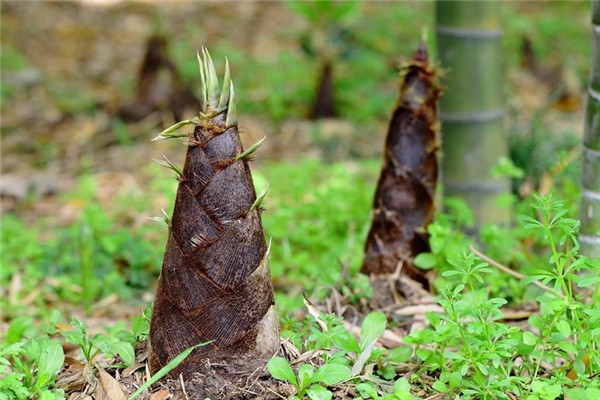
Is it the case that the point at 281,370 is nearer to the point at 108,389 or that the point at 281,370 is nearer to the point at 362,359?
the point at 362,359

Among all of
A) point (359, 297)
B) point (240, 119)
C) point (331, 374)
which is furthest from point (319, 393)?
point (240, 119)

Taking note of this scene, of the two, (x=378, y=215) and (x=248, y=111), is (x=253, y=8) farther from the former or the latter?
(x=378, y=215)

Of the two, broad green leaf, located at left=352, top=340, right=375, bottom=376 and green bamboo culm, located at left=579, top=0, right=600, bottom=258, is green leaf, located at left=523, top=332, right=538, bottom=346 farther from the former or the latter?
green bamboo culm, located at left=579, top=0, right=600, bottom=258

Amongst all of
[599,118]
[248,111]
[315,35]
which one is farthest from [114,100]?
[599,118]

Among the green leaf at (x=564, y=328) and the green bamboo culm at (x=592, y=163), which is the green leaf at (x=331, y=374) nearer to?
the green leaf at (x=564, y=328)

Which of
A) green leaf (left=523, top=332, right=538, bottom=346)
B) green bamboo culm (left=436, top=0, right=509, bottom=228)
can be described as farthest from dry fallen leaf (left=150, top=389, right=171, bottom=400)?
green bamboo culm (left=436, top=0, right=509, bottom=228)

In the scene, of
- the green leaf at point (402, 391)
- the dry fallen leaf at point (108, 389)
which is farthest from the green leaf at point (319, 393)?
the dry fallen leaf at point (108, 389)
